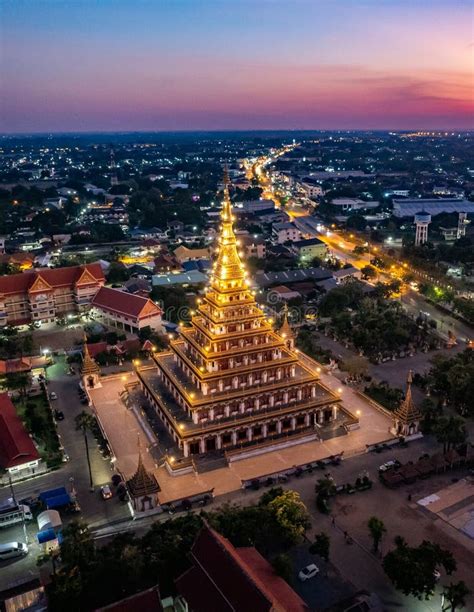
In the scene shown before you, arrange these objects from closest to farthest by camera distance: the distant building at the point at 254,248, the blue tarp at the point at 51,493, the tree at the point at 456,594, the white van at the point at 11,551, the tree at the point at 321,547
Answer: the tree at the point at 456,594 → the tree at the point at 321,547 → the white van at the point at 11,551 → the blue tarp at the point at 51,493 → the distant building at the point at 254,248

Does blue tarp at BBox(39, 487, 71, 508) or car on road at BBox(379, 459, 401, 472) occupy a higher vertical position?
blue tarp at BBox(39, 487, 71, 508)

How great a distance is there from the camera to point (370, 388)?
53.1 m

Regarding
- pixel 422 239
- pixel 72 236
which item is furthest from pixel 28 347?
pixel 422 239

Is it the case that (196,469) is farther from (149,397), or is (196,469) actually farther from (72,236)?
(72,236)

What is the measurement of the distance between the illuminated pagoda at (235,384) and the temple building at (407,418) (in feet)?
15.6

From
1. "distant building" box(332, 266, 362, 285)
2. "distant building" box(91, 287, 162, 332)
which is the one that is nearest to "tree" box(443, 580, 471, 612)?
"distant building" box(91, 287, 162, 332)

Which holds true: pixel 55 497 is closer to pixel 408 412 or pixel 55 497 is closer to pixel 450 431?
pixel 408 412

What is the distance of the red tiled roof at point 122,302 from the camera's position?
6712cm

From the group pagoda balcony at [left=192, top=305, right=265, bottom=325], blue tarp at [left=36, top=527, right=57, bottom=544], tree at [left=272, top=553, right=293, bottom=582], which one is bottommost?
blue tarp at [left=36, top=527, right=57, bottom=544]

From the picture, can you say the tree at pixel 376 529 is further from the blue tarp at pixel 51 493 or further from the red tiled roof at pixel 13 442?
the red tiled roof at pixel 13 442

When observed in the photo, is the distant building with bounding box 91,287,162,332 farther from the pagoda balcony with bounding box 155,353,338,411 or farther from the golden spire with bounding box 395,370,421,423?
the golden spire with bounding box 395,370,421,423

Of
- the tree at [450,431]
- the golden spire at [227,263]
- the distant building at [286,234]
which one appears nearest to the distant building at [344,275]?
the distant building at [286,234]

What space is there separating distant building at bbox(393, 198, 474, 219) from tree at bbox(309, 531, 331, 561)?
113649mm

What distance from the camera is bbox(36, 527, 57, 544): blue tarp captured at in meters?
33.0
